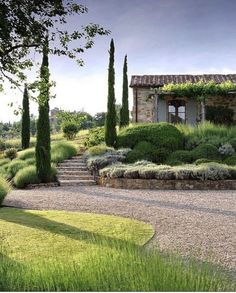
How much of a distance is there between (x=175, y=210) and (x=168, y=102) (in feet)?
56.6

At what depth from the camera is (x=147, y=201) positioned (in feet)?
34.1

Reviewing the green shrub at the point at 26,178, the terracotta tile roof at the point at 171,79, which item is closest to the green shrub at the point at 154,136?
the green shrub at the point at 26,178

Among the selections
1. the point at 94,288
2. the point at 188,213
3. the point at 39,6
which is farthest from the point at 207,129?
the point at 94,288

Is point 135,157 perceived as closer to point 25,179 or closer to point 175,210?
point 25,179

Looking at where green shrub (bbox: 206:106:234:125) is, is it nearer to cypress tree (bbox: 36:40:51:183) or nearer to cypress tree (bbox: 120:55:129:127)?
cypress tree (bbox: 120:55:129:127)

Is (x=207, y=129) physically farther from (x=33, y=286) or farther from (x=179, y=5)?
(x=33, y=286)

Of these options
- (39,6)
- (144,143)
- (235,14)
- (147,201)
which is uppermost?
(39,6)

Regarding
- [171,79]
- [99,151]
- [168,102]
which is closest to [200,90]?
[168,102]

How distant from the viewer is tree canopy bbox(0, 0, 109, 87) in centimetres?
598

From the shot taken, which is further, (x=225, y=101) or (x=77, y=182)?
(x=225, y=101)

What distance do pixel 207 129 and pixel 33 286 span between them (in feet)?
56.2

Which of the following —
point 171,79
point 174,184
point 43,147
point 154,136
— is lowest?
point 174,184

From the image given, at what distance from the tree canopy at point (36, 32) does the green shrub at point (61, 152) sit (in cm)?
1145

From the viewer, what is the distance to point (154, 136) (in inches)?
730
